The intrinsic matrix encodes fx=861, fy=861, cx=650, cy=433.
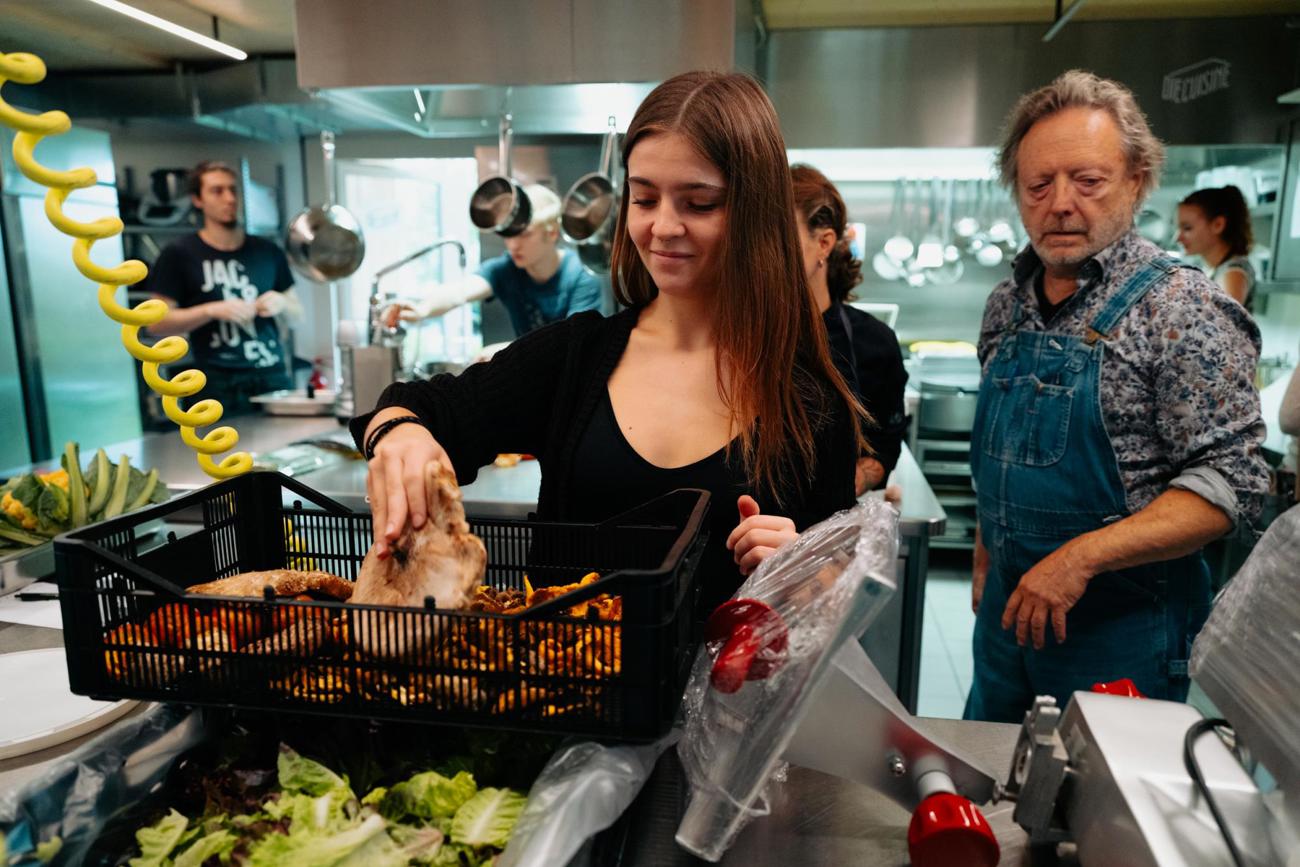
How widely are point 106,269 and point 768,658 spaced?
86 cm

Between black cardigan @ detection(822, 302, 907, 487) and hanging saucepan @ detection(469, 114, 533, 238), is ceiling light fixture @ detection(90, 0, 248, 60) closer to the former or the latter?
hanging saucepan @ detection(469, 114, 533, 238)

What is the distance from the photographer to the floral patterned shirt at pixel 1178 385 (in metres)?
1.43

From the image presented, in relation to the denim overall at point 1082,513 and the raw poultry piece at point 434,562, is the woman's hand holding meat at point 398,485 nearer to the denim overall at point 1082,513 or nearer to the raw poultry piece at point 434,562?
the raw poultry piece at point 434,562

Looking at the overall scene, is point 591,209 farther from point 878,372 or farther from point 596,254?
point 878,372

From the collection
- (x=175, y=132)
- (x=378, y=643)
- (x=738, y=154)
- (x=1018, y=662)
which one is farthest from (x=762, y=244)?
(x=175, y=132)

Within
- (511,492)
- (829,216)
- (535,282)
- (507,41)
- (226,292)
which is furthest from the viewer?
(226,292)

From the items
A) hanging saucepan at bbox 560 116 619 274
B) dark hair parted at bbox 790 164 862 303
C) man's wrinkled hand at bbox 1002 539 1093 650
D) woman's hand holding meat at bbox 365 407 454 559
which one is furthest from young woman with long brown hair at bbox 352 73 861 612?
hanging saucepan at bbox 560 116 619 274

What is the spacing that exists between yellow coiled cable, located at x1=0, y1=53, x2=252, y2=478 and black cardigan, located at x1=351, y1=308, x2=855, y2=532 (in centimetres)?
26

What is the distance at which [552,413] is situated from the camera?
1.22m

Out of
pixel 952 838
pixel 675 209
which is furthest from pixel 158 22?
pixel 952 838

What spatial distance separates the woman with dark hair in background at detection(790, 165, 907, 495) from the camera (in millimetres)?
2123

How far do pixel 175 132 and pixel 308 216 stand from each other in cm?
232

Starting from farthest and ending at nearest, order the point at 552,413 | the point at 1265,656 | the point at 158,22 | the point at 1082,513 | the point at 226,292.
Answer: the point at 226,292 → the point at 158,22 → the point at 1082,513 → the point at 552,413 → the point at 1265,656

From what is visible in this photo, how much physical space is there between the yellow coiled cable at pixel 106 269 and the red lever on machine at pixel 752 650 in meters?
0.67
